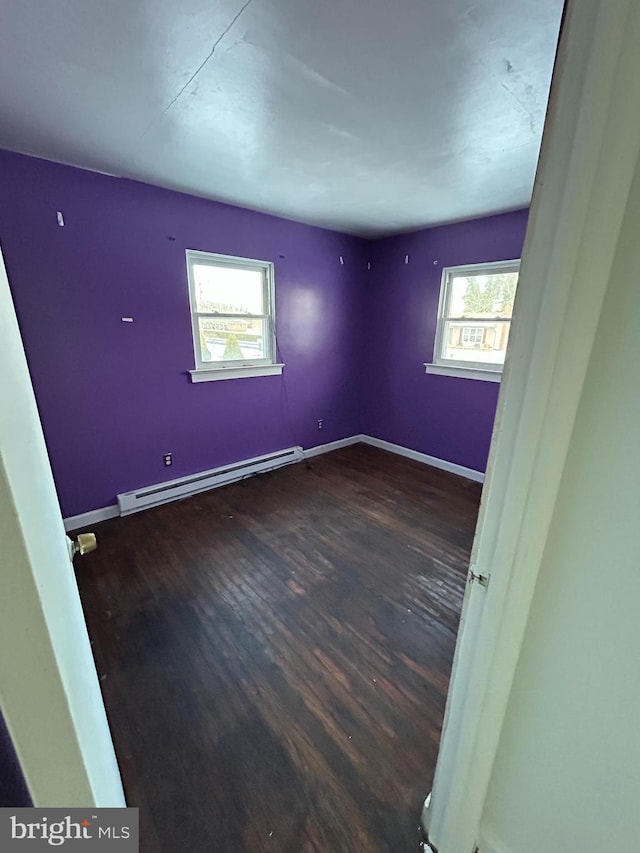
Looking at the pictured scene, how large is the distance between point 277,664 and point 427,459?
2861 millimetres

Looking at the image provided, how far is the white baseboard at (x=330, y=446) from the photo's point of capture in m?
4.13

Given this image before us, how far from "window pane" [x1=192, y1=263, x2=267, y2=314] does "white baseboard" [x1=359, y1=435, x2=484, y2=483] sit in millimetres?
2146

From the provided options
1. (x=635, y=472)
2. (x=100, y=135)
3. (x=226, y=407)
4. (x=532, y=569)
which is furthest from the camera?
(x=226, y=407)

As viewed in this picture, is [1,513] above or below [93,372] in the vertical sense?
above

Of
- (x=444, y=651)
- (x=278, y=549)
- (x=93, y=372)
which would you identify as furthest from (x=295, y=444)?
(x=444, y=651)

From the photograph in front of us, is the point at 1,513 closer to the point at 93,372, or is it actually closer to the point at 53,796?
the point at 53,796

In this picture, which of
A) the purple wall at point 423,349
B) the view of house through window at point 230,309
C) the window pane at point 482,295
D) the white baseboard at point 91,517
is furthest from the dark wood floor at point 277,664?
the window pane at point 482,295

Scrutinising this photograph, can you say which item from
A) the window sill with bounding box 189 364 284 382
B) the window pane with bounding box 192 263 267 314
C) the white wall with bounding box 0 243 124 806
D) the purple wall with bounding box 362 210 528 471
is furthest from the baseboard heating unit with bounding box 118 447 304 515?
the white wall with bounding box 0 243 124 806

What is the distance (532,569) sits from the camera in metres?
0.72

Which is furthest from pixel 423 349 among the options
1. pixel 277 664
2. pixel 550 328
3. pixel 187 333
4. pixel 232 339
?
pixel 550 328

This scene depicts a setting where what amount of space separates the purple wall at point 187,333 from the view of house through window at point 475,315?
125mm

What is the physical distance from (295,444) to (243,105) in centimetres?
295

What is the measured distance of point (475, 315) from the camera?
339 centimetres

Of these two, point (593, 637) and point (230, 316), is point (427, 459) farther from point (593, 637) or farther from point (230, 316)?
point (593, 637)
